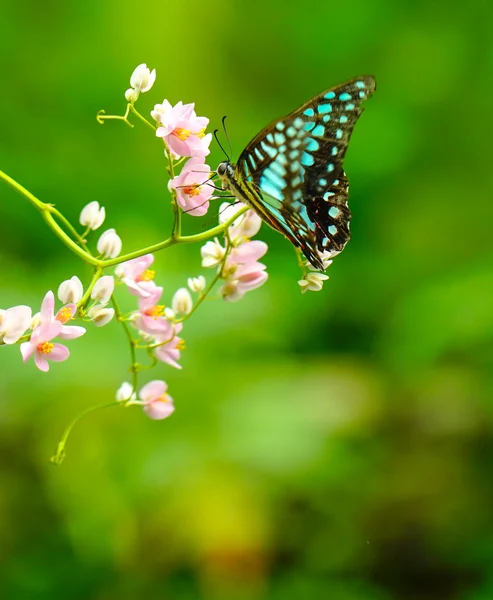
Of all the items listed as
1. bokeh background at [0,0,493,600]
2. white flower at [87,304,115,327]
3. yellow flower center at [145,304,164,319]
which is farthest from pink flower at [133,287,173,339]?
bokeh background at [0,0,493,600]

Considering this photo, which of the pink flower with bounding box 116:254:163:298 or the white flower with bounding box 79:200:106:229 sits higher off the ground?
the white flower with bounding box 79:200:106:229

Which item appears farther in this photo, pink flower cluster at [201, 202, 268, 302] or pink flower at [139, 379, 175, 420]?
pink flower at [139, 379, 175, 420]

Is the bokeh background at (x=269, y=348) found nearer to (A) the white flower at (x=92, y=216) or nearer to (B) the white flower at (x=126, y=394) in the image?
(B) the white flower at (x=126, y=394)

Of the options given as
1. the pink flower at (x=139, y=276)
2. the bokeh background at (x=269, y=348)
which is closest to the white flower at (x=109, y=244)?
the pink flower at (x=139, y=276)

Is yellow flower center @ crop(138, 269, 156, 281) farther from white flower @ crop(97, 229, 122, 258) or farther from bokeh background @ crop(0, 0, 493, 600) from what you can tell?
bokeh background @ crop(0, 0, 493, 600)

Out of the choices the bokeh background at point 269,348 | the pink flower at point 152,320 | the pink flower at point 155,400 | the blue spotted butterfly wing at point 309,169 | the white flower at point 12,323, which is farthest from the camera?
the bokeh background at point 269,348

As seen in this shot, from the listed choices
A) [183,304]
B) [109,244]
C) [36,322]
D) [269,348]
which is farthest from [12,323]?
[269,348]
